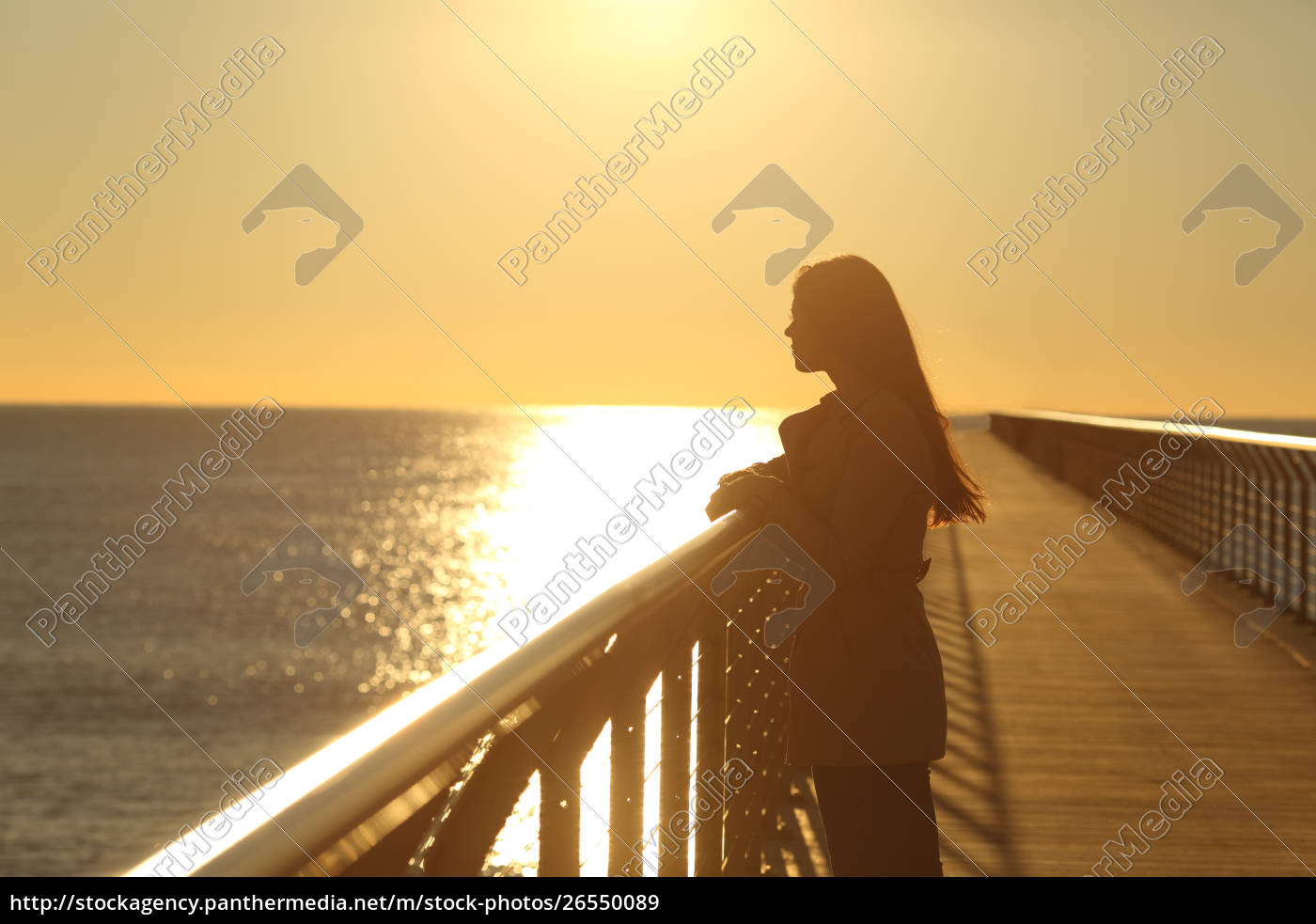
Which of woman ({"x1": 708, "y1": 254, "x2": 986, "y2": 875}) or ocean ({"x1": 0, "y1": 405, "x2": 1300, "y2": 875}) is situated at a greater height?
ocean ({"x1": 0, "y1": 405, "x2": 1300, "y2": 875})

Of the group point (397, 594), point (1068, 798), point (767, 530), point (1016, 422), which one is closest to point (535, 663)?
point (767, 530)

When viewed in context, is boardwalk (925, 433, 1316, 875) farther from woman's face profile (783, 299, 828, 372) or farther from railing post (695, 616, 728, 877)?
woman's face profile (783, 299, 828, 372)

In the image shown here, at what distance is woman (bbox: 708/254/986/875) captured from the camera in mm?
2480

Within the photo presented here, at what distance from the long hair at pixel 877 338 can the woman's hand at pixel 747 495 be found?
316mm

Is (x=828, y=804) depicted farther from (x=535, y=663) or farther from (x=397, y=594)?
(x=397, y=594)

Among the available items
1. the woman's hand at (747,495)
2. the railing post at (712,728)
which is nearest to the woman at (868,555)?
the woman's hand at (747,495)

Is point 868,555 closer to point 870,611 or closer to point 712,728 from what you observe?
point 870,611

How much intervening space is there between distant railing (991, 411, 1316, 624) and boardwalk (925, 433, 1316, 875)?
1.62 ft

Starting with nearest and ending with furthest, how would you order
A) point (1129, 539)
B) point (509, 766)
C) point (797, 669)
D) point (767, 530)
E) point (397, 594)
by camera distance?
point (509, 766) → point (797, 669) → point (767, 530) → point (1129, 539) → point (397, 594)

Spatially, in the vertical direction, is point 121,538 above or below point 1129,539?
→ above

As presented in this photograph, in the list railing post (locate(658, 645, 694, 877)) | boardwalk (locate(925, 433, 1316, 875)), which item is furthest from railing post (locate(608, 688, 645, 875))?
boardwalk (locate(925, 433, 1316, 875))

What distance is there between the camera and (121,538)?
298 feet

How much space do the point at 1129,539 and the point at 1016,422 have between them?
20171 mm
